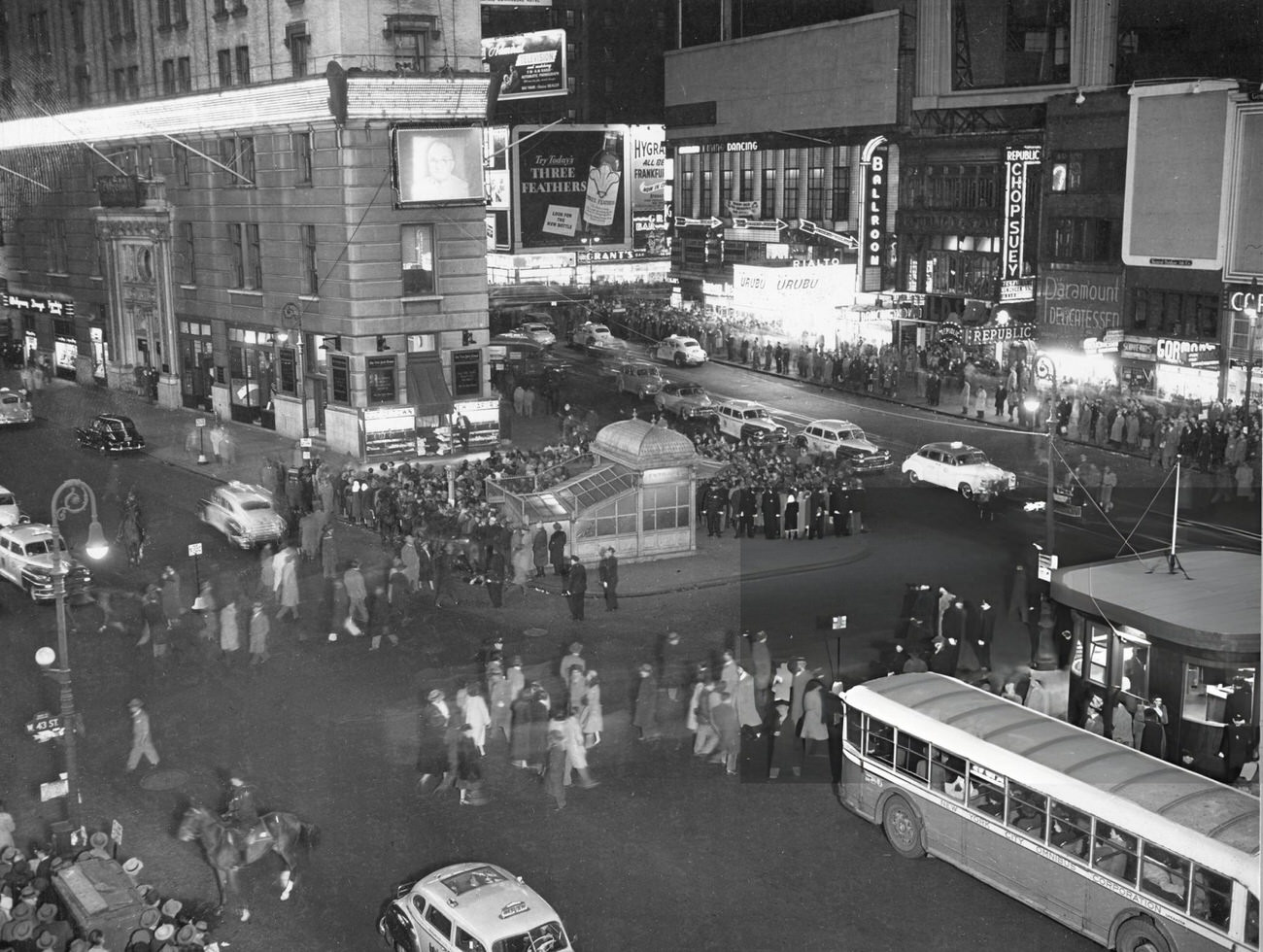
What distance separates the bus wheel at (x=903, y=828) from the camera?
59.2ft

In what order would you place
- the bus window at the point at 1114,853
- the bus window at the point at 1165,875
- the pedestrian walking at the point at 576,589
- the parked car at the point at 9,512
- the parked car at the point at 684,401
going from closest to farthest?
the bus window at the point at 1165,875
the bus window at the point at 1114,853
the pedestrian walking at the point at 576,589
the parked car at the point at 9,512
the parked car at the point at 684,401

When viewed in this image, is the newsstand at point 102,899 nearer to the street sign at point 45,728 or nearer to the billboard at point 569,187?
the street sign at point 45,728

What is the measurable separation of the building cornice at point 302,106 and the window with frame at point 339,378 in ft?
25.8

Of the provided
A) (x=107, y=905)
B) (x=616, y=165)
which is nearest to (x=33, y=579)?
(x=107, y=905)

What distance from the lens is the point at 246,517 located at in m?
33.5

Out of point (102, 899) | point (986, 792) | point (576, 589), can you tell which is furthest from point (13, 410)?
point (986, 792)

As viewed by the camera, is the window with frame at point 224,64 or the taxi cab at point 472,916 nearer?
the taxi cab at point 472,916

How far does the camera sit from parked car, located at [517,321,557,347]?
71062mm

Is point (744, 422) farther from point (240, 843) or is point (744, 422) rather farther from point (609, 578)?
point (240, 843)

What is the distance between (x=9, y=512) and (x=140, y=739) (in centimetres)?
1392

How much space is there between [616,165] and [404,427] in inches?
1786

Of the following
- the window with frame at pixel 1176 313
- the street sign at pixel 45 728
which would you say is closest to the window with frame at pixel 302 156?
the window with frame at pixel 1176 313

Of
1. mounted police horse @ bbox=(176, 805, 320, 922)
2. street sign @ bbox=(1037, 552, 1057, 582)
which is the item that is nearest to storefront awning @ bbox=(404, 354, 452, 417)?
street sign @ bbox=(1037, 552, 1057, 582)

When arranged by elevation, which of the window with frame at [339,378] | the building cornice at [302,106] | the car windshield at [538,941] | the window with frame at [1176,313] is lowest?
the car windshield at [538,941]
